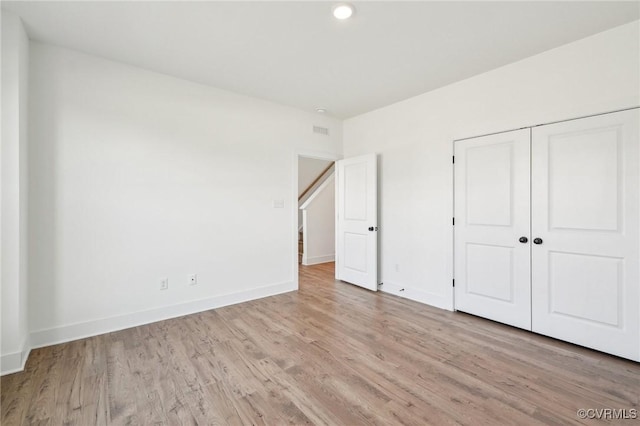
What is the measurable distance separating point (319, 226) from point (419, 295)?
290 centimetres

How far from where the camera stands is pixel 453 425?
1.61 meters

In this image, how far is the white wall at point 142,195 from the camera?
256 centimetres

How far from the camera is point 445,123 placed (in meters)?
3.41

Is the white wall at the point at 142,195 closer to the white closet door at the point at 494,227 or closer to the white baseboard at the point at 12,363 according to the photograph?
the white baseboard at the point at 12,363

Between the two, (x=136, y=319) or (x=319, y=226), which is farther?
(x=319, y=226)

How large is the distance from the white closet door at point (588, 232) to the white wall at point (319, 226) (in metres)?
3.98

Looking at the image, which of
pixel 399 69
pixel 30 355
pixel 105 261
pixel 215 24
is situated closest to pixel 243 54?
pixel 215 24

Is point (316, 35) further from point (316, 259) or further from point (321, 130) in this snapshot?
point (316, 259)

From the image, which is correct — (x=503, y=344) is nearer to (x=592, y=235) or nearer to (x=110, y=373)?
(x=592, y=235)

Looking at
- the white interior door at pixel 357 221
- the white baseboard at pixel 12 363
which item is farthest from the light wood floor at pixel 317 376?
the white interior door at pixel 357 221

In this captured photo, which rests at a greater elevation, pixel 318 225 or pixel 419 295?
pixel 318 225

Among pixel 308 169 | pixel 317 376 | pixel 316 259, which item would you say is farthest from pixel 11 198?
pixel 308 169

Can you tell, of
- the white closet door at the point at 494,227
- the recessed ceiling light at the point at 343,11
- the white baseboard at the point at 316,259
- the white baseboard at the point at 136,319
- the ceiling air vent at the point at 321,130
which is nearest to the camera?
the recessed ceiling light at the point at 343,11

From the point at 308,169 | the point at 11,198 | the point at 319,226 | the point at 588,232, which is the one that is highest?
the point at 308,169
